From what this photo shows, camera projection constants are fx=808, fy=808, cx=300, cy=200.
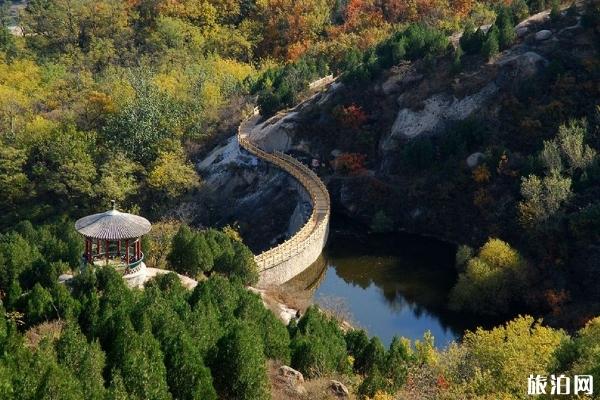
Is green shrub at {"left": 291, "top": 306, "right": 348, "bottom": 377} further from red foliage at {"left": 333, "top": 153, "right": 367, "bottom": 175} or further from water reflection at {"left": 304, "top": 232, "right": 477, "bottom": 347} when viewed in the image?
red foliage at {"left": 333, "top": 153, "right": 367, "bottom": 175}

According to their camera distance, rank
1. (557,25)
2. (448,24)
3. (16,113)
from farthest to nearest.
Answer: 1. (448,24)
2. (16,113)
3. (557,25)

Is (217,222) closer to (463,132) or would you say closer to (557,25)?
(463,132)

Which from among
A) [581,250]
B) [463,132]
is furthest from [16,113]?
[581,250]

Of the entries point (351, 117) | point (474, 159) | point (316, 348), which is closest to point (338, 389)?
point (316, 348)

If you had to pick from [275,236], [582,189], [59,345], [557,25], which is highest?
[59,345]

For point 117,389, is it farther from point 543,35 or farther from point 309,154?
point 543,35
